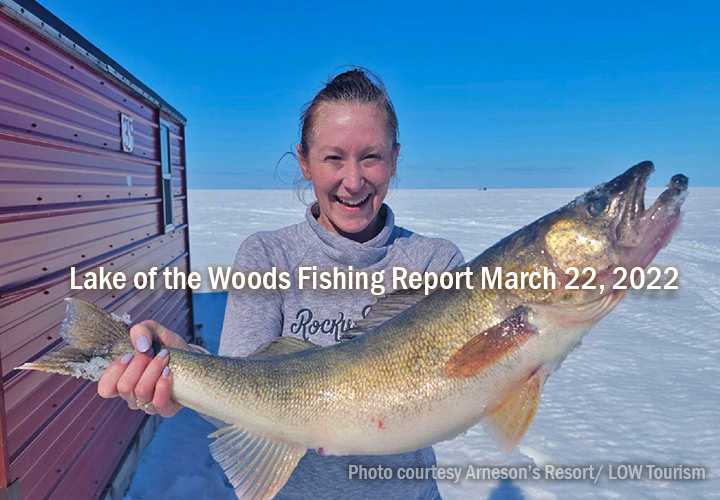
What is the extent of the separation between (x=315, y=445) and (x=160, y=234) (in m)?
5.55

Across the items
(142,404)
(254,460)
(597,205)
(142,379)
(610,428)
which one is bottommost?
(610,428)

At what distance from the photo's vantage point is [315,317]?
2592 mm

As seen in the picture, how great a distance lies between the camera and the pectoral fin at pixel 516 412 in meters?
2.02

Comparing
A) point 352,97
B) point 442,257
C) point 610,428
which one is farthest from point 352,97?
point 610,428

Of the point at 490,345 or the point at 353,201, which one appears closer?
the point at 490,345

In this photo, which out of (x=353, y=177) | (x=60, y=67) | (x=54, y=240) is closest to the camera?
(x=353, y=177)

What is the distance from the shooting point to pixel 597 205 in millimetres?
2061

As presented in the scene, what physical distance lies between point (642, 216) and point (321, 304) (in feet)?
5.07

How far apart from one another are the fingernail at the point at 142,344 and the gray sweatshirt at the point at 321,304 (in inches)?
15.9

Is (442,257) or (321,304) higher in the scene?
(442,257)

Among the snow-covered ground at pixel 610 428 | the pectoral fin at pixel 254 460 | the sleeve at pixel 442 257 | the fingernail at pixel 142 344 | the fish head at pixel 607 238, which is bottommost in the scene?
the snow-covered ground at pixel 610 428

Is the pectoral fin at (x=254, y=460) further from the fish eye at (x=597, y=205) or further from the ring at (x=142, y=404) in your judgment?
the fish eye at (x=597, y=205)

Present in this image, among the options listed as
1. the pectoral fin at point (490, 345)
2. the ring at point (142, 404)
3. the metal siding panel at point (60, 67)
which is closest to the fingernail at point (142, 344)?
the ring at point (142, 404)

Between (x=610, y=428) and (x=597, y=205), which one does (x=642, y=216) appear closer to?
(x=597, y=205)
